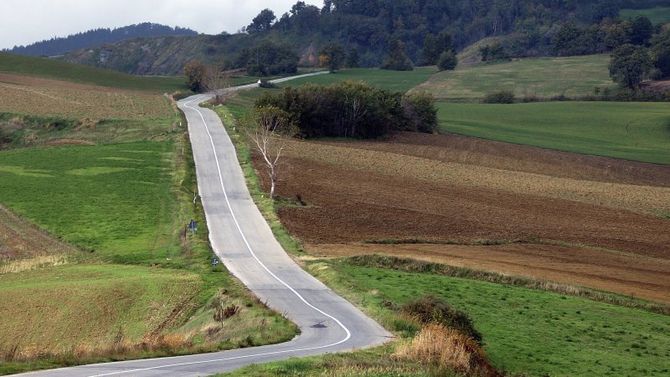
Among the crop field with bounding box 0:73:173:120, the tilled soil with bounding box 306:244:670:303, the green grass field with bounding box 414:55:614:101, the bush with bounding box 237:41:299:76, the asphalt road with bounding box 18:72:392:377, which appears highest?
the bush with bounding box 237:41:299:76

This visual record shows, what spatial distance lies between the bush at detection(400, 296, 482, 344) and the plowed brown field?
43.7 feet

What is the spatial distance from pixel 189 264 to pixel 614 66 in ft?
405

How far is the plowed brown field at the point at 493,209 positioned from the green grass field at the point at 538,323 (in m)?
4.70

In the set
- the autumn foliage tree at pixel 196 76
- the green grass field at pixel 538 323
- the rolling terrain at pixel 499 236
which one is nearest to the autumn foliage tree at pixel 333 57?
the autumn foliage tree at pixel 196 76

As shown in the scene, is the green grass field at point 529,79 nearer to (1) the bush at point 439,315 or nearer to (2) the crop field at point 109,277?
(2) the crop field at point 109,277

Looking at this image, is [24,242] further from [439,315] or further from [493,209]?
[493,209]

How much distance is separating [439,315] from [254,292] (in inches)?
383

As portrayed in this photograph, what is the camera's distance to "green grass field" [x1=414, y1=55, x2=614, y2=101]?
159 meters

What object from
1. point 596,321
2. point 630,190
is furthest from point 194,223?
point 630,190

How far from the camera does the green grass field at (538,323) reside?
3002 cm

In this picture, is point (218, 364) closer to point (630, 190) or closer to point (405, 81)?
point (630, 190)

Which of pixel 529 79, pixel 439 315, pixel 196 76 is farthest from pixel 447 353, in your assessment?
pixel 529 79

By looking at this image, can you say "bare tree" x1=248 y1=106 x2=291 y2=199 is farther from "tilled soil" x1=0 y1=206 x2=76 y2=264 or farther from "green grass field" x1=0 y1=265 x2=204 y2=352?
"green grass field" x1=0 y1=265 x2=204 y2=352

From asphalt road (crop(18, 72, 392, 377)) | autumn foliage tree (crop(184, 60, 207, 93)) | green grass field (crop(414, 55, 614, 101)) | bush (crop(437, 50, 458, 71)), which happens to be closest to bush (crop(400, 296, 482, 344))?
asphalt road (crop(18, 72, 392, 377))
